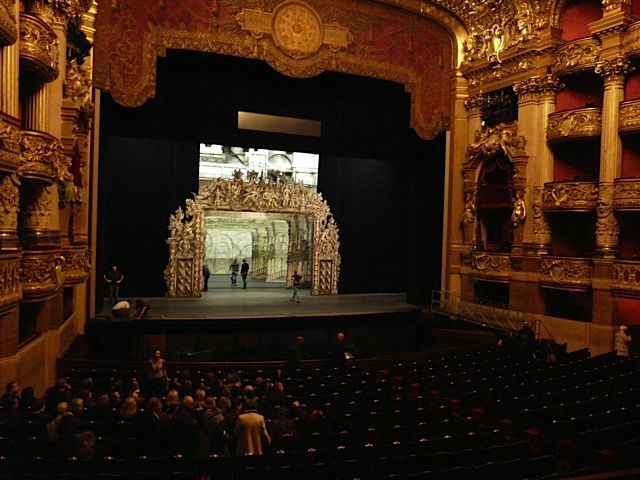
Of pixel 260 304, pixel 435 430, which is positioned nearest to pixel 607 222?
pixel 435 430

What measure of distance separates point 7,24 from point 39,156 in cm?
210

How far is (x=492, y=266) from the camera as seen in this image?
16578 millimetres

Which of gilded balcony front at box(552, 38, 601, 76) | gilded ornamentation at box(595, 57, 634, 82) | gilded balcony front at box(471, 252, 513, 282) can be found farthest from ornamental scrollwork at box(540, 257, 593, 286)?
gilded balcony front at box(552, 38, 601, 76)

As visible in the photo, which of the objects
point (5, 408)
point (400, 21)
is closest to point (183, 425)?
point (5, 408)

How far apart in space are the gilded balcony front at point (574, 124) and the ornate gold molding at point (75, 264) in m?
12.5

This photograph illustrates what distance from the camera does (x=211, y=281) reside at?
2125 centimetres

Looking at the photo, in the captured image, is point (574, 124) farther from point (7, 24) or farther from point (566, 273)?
point (7, 24)

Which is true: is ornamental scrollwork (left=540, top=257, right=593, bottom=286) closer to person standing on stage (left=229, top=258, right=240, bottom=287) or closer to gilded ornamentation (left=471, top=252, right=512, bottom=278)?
gilded ornamentation (left=471, top=252, right=512, bottom=278)

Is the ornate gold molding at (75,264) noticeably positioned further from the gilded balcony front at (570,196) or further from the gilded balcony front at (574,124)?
the gilded balcony front at (574,124)

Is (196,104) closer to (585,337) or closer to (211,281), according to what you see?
(211,281)

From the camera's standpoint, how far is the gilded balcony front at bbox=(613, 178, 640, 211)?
1307 cm

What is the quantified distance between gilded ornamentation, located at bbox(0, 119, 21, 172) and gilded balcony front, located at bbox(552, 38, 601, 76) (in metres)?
13.5

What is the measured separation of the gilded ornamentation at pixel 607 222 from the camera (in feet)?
44.9

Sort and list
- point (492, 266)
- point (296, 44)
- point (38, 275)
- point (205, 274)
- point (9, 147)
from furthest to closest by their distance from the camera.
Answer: point (205, 274), point (492, 266), point (296, 44), point (38, 275), point (9, 147)
